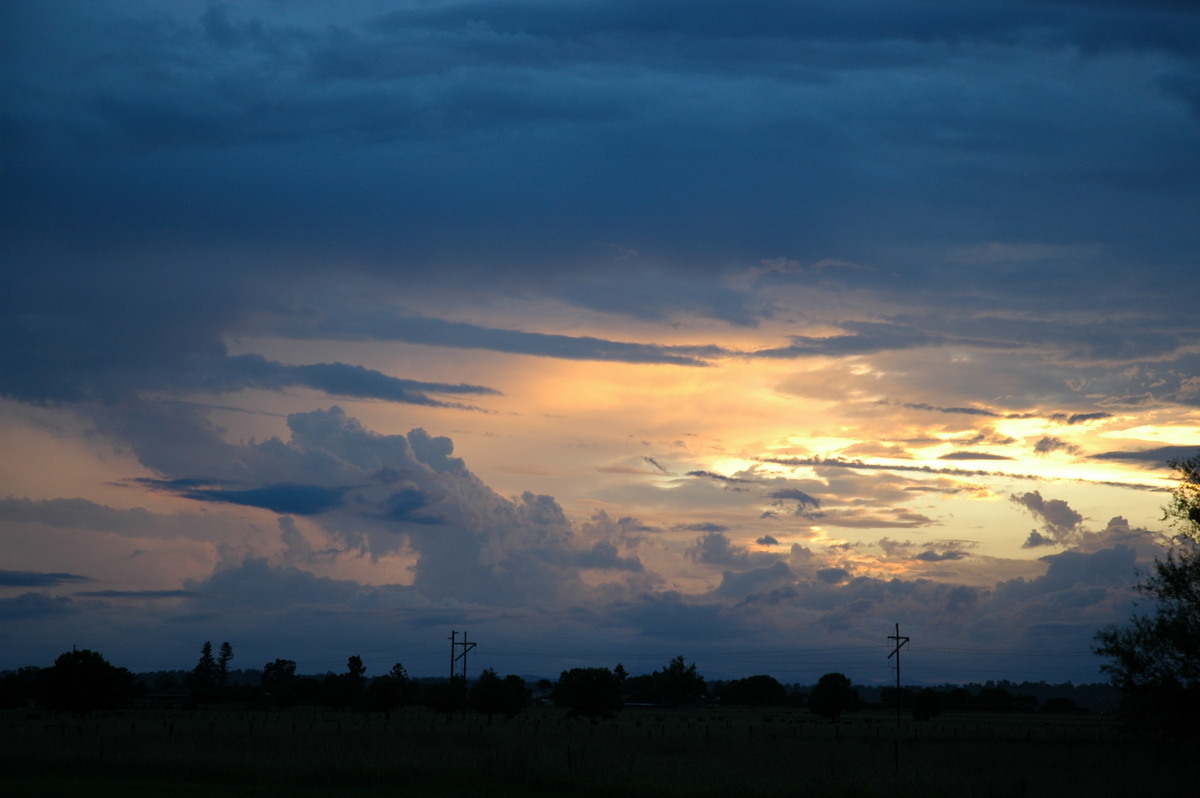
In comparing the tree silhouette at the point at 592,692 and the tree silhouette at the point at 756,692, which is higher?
the tree silhouette at the point at 592,692

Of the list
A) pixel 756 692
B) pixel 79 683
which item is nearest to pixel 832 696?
pixel 79 683

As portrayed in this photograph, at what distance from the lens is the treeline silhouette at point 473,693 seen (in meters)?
77.9

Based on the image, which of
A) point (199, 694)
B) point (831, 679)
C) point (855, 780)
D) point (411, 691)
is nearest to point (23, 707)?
point (199, 694)

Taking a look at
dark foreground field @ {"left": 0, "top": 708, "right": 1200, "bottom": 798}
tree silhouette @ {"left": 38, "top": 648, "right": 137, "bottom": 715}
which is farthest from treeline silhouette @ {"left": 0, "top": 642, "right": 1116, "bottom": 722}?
dark foreground field @ {"left": 0, "top": 708, "right": 1200, "bottom": 798}

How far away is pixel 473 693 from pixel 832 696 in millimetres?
36044

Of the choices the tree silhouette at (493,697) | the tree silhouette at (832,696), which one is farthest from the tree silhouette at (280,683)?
the tree silhouette at (832,696)

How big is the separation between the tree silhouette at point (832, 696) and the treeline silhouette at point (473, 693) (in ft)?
0.33

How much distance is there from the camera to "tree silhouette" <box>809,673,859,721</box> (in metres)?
98.3

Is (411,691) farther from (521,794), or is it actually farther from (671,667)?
(521,794)

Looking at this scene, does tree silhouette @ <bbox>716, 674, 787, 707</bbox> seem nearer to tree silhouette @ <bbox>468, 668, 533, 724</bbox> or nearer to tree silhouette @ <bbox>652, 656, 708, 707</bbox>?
tree silhouette @ <bbox>652, 656, 708, 707</bbox>

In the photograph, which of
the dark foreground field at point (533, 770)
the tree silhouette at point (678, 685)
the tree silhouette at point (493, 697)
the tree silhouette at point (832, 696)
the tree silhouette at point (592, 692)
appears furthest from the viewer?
the tree silhouette at point (678, 685)

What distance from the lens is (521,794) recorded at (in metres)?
32.1

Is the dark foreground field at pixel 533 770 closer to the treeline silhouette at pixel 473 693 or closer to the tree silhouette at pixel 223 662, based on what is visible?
the treeline silhouette at pixel 473 693

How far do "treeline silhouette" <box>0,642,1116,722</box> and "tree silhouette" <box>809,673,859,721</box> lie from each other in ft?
0.33
